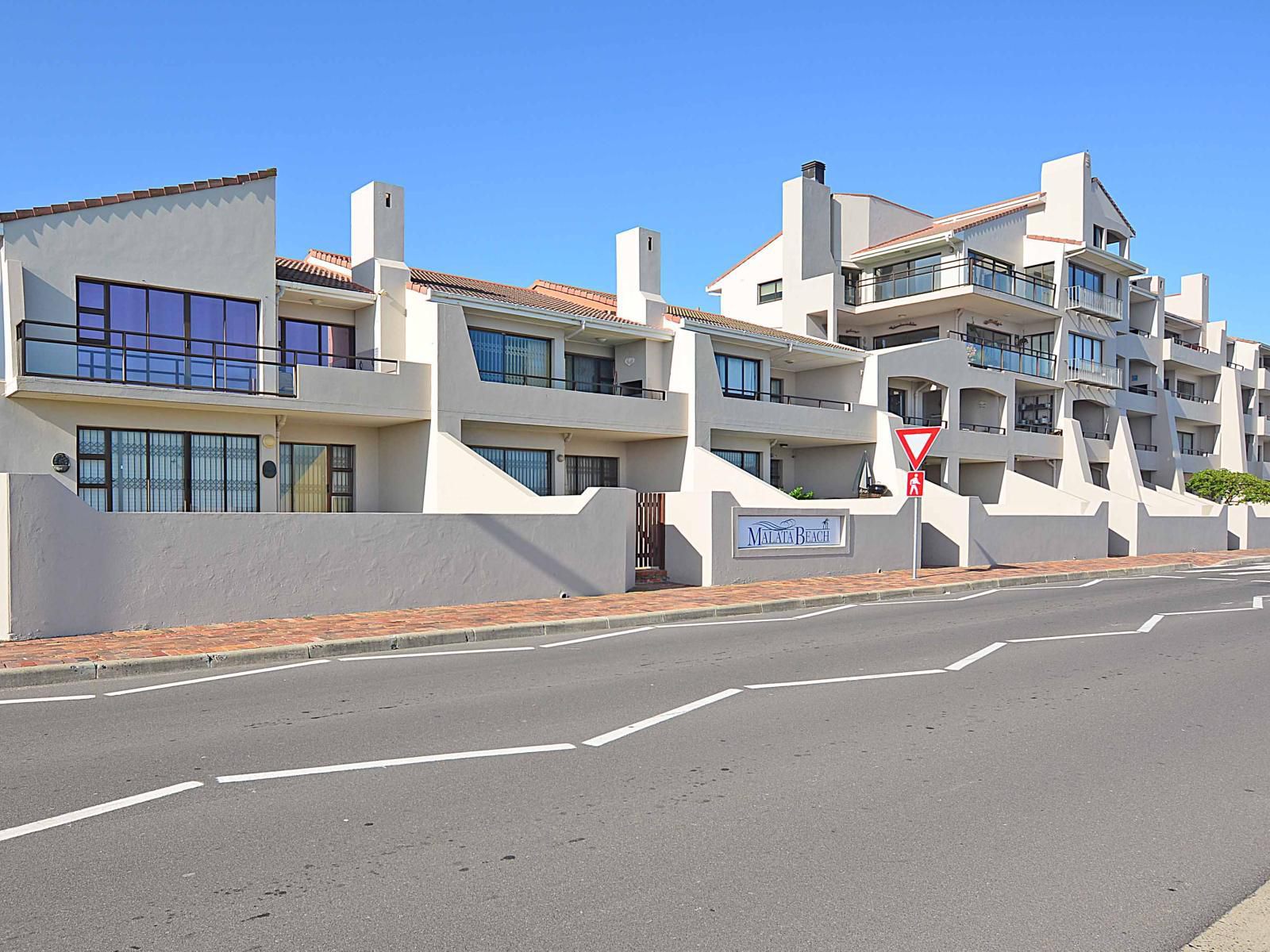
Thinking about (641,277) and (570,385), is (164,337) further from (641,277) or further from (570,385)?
(641,277)

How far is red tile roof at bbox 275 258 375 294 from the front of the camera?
22.9 m

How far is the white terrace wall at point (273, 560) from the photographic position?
11.7 m

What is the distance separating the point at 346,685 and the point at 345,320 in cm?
1685

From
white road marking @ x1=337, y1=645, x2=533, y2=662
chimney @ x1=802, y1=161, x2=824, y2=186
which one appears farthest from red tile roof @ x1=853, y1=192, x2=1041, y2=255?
white road marking @ x1=337, y1=645, x2=533, y2=662

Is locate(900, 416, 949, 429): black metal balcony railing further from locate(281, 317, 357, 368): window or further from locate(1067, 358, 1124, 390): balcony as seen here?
locate(281, 317, 357, 368): window

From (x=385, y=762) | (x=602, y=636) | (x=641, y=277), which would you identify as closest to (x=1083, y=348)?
(x=641, y=277)

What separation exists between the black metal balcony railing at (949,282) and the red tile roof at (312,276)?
22.2m

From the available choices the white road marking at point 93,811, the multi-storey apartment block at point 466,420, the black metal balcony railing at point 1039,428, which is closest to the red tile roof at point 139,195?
the multi-storey apartment block at point 466,420

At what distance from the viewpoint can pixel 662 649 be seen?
1166 centimetres

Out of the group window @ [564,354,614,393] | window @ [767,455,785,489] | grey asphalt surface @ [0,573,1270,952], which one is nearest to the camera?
grey asphalt surface @ [0,573,1270,952]

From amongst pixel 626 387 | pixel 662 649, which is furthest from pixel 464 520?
pixel 626 387

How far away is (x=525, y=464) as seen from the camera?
26.1m

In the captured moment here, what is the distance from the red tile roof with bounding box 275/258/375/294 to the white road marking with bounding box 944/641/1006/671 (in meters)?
17.1

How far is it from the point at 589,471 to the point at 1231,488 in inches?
1356
